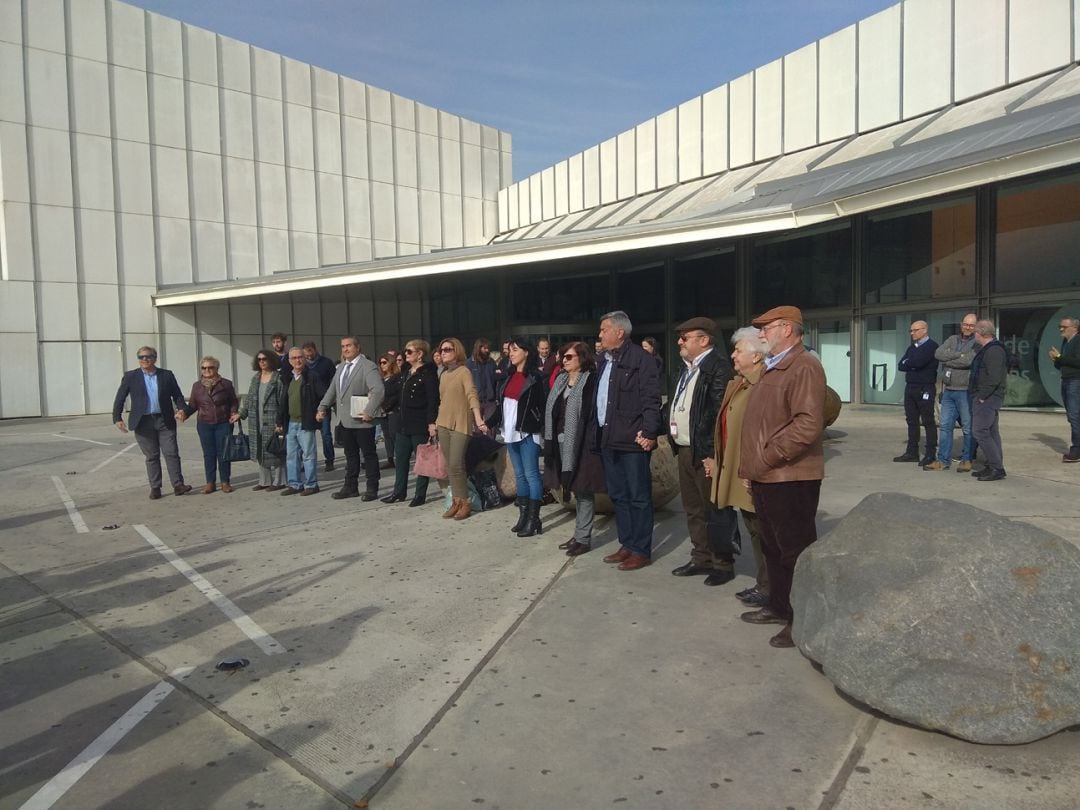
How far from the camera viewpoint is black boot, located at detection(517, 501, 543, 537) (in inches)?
261

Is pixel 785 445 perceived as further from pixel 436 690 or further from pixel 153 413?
pixel 153 413

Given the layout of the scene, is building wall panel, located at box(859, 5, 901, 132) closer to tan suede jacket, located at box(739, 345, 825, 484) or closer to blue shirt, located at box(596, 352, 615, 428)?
blue shirt, located at box(596, 352, 615, 428)

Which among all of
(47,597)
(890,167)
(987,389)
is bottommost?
(47,597)

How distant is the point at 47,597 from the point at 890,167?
13733 millimetres

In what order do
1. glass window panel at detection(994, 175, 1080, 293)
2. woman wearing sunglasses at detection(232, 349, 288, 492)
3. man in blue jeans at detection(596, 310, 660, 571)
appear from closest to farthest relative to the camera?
man in blue jeans at detection(596, 310, 660, 571), woman wearing sunglasses at detection(232, 349, 288, 492), glass window panel at detection(994, 175, 1080, 293)

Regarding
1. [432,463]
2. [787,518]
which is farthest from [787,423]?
[432,463]

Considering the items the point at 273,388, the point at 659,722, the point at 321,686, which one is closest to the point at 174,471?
the point at 273,388

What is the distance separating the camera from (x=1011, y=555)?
A: 3.12m

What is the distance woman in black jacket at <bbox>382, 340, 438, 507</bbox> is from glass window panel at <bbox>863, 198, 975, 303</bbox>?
506 inches

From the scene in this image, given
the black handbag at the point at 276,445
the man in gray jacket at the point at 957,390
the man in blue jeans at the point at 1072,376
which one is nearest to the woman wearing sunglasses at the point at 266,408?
the black handbag at the point at 276,445

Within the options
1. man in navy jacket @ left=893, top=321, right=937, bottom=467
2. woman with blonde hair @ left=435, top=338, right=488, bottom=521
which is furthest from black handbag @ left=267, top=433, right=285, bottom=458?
man in navy jacket @ left=893, top=321, right=937, bottom=467

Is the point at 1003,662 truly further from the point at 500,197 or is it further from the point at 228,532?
the point at 500,197

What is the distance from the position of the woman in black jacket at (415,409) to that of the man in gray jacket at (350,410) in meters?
0.34

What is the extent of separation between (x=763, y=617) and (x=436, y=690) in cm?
190
